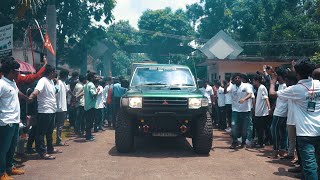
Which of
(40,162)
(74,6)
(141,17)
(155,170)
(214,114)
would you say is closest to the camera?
(155,170)

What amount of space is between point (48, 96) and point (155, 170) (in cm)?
261

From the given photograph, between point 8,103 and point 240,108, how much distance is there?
4988mm

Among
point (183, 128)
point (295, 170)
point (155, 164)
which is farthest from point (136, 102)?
point (295, 170)

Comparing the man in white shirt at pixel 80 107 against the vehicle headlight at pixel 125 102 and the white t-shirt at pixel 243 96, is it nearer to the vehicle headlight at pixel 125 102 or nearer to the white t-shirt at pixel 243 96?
the vehicle headlight at pixel 125 102

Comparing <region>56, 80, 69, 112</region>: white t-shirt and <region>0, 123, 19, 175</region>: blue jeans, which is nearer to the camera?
<region>0, 123, 19, 175</region>: blue jeans

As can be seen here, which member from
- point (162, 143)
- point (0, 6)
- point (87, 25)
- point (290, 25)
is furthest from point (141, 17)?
point (162, 143)

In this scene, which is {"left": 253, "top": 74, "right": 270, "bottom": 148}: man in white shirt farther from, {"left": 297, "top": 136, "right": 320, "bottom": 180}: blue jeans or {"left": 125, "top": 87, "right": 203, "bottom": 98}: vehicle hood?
{"left": 297, "top": 136, "right": 320, "bottom": 180}: blue jeans

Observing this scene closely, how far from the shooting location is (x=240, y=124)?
8023 millimetres

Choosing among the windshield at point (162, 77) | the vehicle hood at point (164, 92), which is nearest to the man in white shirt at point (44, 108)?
the vehicle hood at point (164, 92)

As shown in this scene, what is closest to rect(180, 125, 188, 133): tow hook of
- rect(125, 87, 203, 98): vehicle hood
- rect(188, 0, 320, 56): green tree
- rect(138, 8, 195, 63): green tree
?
rect(125, 87, 203, 98): vehicle hood

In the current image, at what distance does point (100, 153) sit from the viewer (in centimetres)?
727

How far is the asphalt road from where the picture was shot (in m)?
5.49

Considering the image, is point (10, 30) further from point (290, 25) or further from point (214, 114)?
point (290, 25)

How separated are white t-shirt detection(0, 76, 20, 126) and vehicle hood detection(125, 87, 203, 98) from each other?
2266 mm
